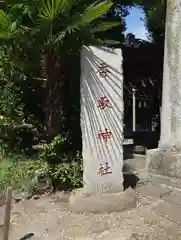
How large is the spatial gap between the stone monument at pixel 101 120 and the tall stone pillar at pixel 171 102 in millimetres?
974

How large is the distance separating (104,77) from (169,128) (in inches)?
59.5

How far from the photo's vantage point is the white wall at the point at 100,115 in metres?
4.97

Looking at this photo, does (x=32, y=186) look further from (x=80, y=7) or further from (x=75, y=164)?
(x=80, y=7)

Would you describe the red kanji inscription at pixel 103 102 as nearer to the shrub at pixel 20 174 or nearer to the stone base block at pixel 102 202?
the stone base block at pixel 102 202

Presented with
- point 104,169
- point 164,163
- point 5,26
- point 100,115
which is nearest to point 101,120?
point 100,115

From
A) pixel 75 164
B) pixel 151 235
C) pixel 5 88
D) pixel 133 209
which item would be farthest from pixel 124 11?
pixel 151 235

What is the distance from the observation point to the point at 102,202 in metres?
4.82

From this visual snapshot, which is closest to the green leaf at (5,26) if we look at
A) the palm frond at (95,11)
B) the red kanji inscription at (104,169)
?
the palm frond at (95,11)

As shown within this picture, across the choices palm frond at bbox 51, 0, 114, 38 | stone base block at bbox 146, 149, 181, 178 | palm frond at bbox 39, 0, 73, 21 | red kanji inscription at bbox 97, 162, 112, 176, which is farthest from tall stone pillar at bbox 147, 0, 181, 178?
palm frond at bbox 39, 0, 73, 21

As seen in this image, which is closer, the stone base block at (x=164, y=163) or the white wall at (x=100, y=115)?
the white wall at (x=100, y=115)

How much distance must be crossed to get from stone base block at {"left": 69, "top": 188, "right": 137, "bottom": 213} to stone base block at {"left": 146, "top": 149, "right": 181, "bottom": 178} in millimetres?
916

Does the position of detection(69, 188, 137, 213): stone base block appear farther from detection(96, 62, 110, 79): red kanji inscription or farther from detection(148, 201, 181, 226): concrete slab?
detection(96, 62, 110, 79): red kanji inscription

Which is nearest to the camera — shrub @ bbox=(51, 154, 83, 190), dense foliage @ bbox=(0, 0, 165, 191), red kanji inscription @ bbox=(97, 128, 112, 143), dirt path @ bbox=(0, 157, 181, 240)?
dirt path @ bbox=(0, 157, 181, 240)

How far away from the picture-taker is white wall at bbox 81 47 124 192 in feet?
16.3
